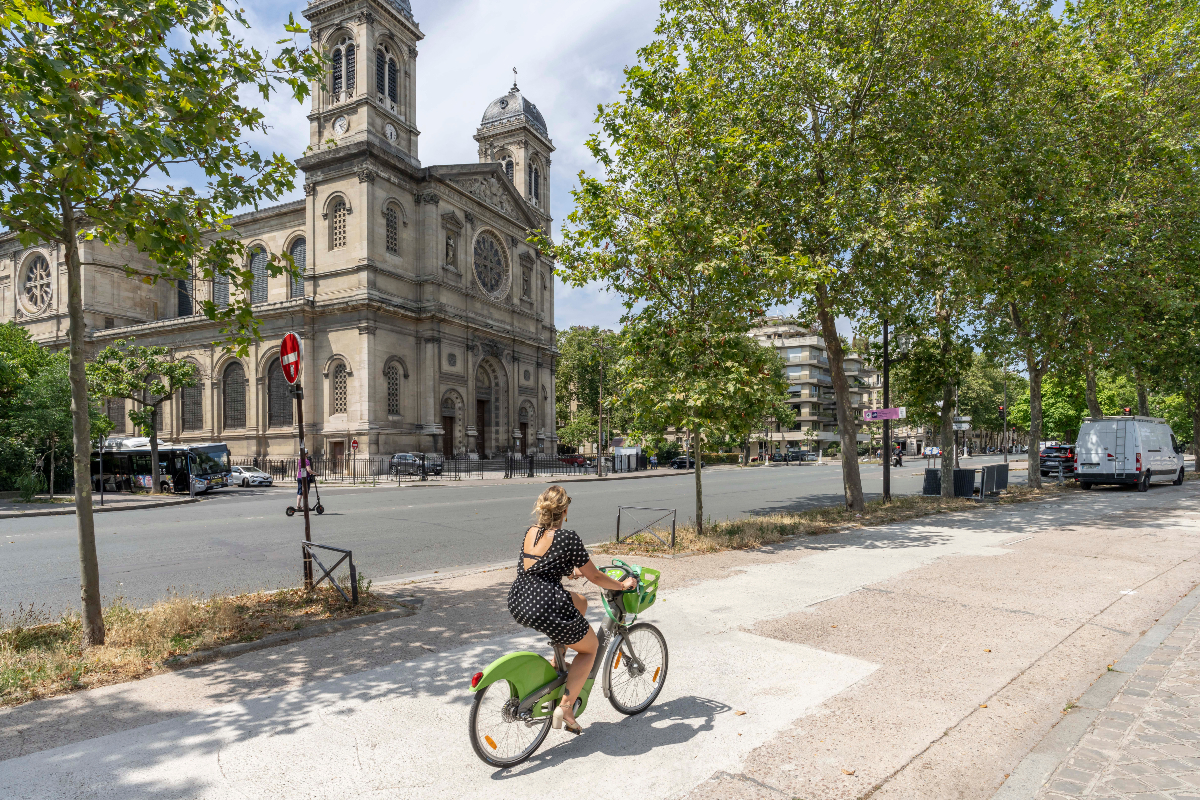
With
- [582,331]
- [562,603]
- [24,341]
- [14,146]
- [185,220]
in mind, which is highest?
[582,331]

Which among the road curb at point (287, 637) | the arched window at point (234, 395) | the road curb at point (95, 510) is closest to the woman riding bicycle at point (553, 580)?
the road curb at point (287, 637)

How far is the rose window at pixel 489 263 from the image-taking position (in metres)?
53.3

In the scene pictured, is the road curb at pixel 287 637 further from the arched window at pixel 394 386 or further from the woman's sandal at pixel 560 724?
the arched window at pixel 394 386

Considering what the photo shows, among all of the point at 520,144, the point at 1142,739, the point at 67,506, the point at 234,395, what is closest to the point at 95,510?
the point at 67,506

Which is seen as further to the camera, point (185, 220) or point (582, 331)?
point (582, 331)

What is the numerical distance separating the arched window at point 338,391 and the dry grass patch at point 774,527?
119 ft

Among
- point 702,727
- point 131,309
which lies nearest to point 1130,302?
point 702,727

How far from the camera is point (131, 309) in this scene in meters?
58.3

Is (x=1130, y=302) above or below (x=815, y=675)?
above

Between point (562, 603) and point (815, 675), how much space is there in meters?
2.51

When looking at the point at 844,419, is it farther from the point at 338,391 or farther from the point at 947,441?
the point at 338,391

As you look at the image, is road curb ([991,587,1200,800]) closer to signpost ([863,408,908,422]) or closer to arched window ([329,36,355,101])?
signpost ([863,408,908,422])

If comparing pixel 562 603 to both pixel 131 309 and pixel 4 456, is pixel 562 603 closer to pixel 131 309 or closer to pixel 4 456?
pixel 4 456

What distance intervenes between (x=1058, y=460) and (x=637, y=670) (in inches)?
1241
